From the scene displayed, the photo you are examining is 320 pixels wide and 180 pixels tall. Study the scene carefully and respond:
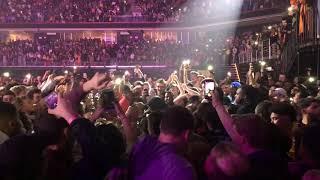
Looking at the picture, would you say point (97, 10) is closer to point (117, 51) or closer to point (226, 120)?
point (117, 51)

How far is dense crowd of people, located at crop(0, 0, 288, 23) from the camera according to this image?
1492 inches

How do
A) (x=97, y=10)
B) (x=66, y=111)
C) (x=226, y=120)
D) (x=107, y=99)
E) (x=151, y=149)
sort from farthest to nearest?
(x=97, y=10), (x=107, y=99), (x=226, y=120), (x=66, y=111), (x=151, y=149)

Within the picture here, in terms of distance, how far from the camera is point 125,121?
14.8 feet

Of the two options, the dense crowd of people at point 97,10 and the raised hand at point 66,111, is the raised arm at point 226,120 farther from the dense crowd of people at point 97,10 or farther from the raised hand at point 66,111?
the dense crowd of people at point 97,10

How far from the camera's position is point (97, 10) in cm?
3978

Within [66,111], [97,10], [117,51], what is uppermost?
[97,10]

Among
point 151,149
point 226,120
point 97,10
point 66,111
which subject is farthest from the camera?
point 97,10

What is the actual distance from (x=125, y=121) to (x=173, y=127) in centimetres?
133

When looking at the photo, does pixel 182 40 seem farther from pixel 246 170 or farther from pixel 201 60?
pixel 246 170

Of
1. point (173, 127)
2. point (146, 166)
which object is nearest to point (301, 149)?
point (173, 127)

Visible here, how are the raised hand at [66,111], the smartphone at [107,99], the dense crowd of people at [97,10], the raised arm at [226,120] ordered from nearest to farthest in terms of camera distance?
the raised hand at [66,111], the raised arm at [226,120], the smartphone at [107,99], the dense crowd of people at [97,10]

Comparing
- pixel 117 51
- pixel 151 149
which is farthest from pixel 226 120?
pixel 117 51

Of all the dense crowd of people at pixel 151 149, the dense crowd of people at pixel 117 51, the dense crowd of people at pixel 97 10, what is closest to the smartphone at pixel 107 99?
the dense crowd of people at pixel 151 149

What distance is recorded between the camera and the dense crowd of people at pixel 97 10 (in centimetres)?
3791
